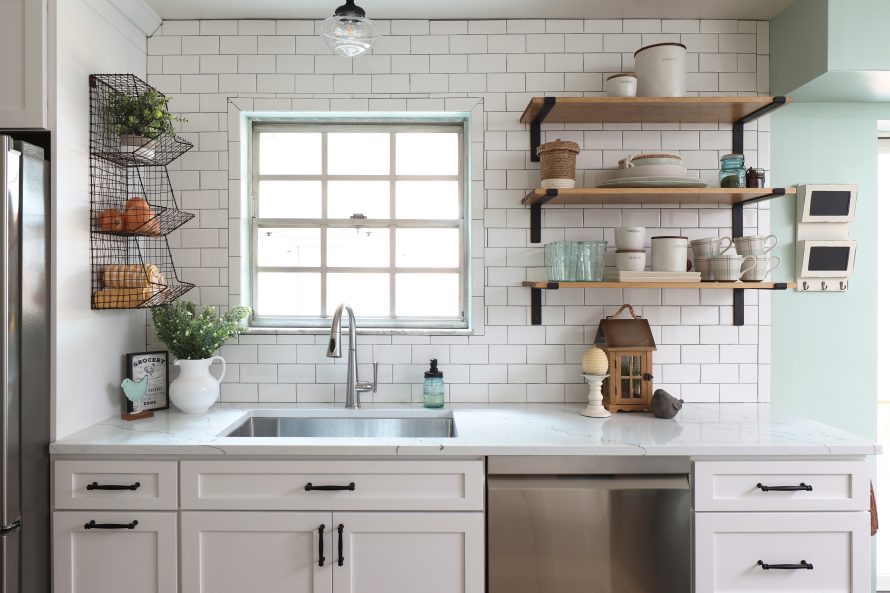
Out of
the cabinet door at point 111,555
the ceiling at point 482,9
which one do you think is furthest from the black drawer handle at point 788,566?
the ceiling at point 482,9

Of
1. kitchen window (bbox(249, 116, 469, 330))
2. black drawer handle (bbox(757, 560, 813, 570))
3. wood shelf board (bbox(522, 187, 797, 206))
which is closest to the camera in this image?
black drawer handle (bbox(757, 560, 813, 570))

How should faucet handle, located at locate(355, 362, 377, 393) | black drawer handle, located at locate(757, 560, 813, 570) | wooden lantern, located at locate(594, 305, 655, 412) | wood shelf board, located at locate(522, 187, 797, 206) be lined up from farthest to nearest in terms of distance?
faucet handle, located at locate(355, 362, 377, 393) → wooden lantern, located at locate(594, 305, 655, 412) → wood shelf board, located at locate(522, 187, 797, 206) → black drawer handle, located at locate(757, 560, 813, 570)

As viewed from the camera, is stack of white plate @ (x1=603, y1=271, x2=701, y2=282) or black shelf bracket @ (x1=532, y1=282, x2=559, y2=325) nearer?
stack of white plate @ (x1=603, y1=271, x2=701, y2=282)

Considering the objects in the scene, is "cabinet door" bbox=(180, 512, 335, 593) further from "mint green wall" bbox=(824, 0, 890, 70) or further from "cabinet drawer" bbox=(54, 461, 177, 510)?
"mint green wall" bbox=(824, 0, 890, 70)

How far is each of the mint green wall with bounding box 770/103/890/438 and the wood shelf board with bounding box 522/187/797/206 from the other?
0.35 meters

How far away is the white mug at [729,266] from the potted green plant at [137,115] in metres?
2.25

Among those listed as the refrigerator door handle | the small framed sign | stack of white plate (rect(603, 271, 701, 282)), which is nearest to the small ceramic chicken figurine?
the small framed sign

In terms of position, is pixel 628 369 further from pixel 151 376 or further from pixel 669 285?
pixel 151 376

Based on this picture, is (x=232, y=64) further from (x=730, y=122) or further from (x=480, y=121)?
(x=730, y=122)

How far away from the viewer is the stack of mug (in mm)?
2432

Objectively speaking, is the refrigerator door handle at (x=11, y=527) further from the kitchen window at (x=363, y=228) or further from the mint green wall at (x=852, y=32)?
the mint green wall at (x=852, y=32)

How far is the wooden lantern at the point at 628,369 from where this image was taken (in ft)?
8.20

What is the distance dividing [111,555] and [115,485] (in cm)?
23

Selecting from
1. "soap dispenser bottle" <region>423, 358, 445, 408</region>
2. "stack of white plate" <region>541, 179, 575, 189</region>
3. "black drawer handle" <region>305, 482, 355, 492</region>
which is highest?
"stack of white plate" <region>541, 179, 575, 189</region>
